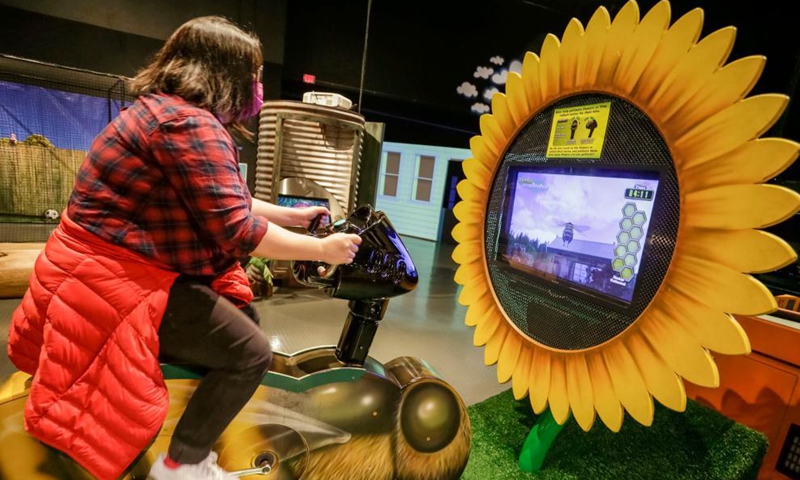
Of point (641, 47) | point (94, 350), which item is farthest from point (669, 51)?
point (94, 350)

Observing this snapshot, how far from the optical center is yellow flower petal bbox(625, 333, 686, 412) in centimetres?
133

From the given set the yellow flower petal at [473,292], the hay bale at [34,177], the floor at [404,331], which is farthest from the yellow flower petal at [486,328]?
the hay bale at [34,177]

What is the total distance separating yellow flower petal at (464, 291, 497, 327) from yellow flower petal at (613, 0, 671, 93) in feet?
3.64

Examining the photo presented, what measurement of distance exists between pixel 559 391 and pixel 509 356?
30cm

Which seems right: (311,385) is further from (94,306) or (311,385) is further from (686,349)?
(686,349)

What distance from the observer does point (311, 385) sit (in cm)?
155

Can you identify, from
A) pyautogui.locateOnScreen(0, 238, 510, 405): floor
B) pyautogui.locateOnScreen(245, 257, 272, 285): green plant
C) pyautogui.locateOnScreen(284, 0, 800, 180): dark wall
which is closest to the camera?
pyautogui.locateOnScreen(0, 238, 510, 405): floor

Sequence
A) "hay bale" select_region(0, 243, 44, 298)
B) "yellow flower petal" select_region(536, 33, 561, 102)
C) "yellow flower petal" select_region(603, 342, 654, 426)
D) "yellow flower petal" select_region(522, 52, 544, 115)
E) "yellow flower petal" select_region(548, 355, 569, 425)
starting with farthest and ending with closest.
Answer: "hay bale" select_region(0, 243, 44, 298) → "yellow flower petal" select_region(522, 52, 544, 115) → "yellow flower petal" select_region(536, 33, 561, 102) → "yellow flower petal" select_region(548, 355, 569, 425) → "yellow flower petal" select_region(603, 342, 654, 426)

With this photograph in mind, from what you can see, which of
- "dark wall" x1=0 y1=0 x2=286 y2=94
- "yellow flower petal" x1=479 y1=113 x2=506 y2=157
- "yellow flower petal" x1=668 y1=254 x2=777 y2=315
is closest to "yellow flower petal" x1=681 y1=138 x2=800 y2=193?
"yellow flower petal" x1=668 y1=254 x2=777 y2=315

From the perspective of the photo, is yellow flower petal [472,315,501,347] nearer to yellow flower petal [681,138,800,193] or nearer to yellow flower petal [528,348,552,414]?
yellow flower petal [528,348,552,414]

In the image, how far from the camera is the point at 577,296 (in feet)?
5.72

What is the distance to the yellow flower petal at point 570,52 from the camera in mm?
1700

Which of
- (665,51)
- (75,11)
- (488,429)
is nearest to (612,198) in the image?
A: (665,51)

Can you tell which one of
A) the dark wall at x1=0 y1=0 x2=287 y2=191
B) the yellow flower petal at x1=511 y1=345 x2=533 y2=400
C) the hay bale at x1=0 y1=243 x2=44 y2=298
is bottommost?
the hay bale at x1=0 y1=243 x2=44 y2=298
